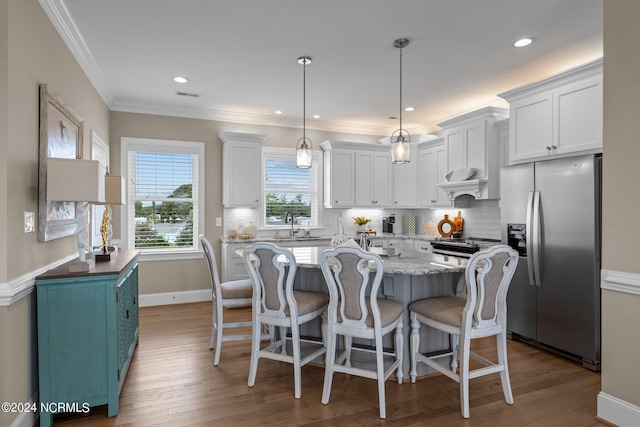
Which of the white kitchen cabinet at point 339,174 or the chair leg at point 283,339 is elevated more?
the white kitchen cabinet at point 339,174

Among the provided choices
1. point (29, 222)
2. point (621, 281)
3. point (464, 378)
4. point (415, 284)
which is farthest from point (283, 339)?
point (621, 281)

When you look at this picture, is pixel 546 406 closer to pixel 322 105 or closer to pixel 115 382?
pixel 115 382

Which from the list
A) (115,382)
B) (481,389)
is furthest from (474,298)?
(115,382)

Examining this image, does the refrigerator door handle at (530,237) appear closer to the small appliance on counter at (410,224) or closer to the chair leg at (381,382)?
the chair leg at (381,382)

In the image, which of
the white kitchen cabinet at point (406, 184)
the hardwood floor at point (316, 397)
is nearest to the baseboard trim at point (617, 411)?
the hardwood floor at point (316, 397)

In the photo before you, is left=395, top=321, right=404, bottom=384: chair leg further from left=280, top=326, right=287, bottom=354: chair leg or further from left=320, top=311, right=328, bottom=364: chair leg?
left=280, top=326, right=287, bottom=354: chair leg

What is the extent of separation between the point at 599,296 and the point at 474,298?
152 centimetres

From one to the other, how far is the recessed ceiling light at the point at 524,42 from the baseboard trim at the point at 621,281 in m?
2.11

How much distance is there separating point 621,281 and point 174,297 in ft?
16.7

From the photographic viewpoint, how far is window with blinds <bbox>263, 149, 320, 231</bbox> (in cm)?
602

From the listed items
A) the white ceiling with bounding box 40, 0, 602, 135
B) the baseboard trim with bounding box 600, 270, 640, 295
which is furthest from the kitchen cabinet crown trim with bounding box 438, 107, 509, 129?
the baseboard trim with bounding box 600, 270, 640, 295

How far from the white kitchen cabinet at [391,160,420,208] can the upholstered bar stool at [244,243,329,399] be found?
3814mm

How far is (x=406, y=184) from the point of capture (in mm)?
6363

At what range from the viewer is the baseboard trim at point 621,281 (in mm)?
2195
